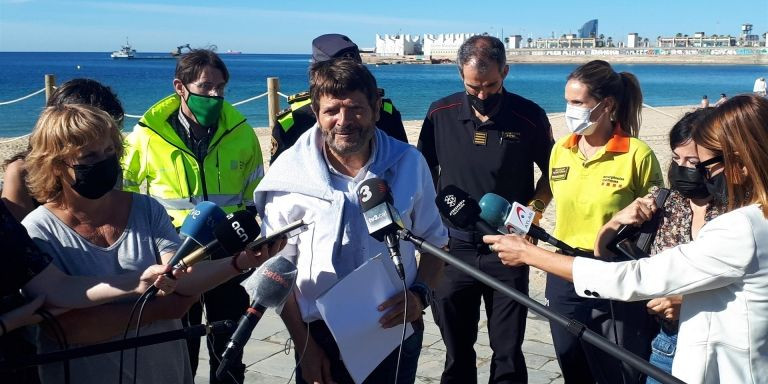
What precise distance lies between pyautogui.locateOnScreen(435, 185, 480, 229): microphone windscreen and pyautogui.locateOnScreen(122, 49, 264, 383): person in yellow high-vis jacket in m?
2.12

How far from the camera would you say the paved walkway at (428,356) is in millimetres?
5645

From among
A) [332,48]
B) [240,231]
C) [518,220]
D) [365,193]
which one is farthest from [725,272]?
[332,48]

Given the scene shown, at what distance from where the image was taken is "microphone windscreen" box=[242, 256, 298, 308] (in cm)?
277

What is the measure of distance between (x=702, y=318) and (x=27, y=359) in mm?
2223

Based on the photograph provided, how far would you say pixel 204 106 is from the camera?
4.98m

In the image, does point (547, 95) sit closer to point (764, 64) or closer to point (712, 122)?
point (712, 122)

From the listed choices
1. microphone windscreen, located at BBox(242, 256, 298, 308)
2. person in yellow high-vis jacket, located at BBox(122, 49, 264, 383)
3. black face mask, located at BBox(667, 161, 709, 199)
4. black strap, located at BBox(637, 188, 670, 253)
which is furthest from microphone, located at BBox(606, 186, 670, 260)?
person in yellow high-vis jacket, located at BBox(122, 49, 264, 383)

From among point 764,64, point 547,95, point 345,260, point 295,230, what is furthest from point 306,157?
point 764,64

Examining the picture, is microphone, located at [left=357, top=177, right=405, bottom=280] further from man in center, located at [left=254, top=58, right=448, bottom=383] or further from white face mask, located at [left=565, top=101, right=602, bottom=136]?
white face mask, located at [left=565, top=101, right=602, bottom=136]

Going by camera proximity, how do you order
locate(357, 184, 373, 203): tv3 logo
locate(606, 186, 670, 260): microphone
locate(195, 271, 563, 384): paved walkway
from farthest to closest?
locate(195, 271, 563, 384): paved walkway → locate(606, 186, 670, 260): microphone → locate(357, 184, 373, 203): tv3 logo

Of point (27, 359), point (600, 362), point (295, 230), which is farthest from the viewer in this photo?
point (600, 362)

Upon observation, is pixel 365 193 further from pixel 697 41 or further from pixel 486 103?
pixel 697 41

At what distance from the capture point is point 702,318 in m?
2.93

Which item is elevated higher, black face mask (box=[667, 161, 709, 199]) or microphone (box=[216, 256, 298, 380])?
black face mask (box=[667, 161, 709, 199])
